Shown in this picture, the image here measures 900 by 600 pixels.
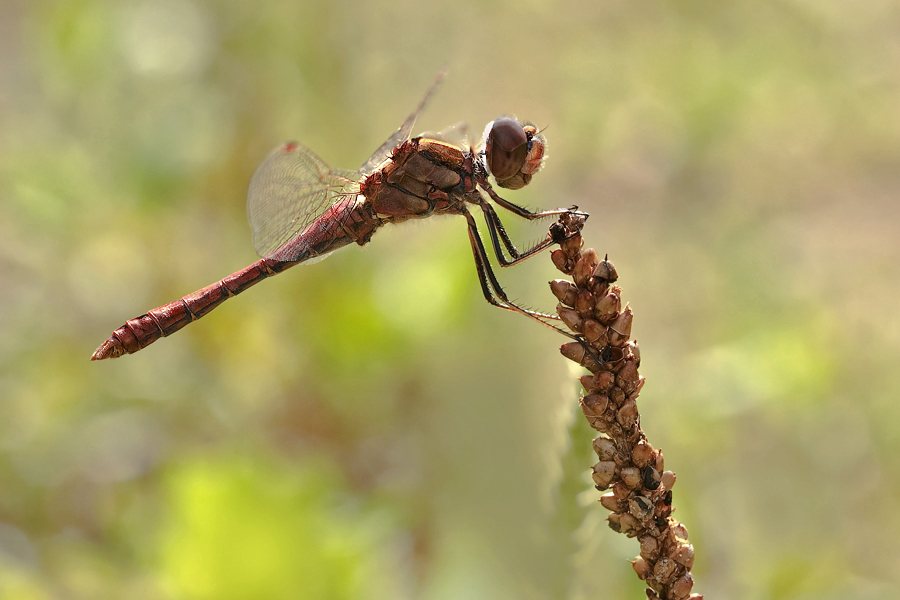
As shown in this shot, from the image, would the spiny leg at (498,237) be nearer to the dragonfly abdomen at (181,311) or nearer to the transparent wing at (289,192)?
the transparent wing at (289,192)

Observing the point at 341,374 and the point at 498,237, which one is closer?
the point at 498,237

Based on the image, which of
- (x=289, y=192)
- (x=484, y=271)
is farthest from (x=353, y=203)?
(x=484, y=271)

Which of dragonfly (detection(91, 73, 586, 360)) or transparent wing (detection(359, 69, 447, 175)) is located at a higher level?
transparent wing (detection(359, 69, 447, 175))

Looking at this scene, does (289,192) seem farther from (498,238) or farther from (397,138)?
(498,238)

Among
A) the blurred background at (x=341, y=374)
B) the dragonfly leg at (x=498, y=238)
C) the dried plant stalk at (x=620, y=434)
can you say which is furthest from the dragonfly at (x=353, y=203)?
the dried plant stalk at (x=620, y=434)

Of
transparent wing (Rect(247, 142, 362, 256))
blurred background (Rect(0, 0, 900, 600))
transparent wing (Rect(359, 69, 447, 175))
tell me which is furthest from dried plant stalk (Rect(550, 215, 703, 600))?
transparent wing (Rect(247, 142, 362, 256))

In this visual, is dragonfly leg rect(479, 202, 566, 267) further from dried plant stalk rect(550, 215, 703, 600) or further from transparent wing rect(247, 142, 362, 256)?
dried plant stalk rect(550, 215, 703, 600)

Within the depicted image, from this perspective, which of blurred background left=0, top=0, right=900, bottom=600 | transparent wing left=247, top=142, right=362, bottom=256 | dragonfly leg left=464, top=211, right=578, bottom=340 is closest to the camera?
blurred background left=0, top=0, right=900, bottom=600

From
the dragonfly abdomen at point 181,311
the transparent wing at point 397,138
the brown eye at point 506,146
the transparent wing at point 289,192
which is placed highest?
the transparent wing at point 397,138
